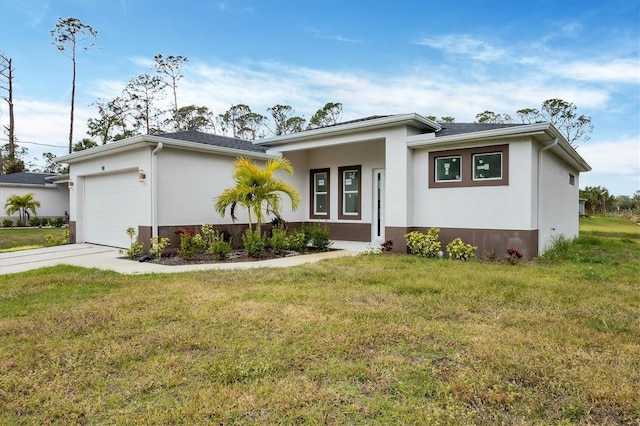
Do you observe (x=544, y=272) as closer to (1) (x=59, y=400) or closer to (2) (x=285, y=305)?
(2) (x=285, y=305)

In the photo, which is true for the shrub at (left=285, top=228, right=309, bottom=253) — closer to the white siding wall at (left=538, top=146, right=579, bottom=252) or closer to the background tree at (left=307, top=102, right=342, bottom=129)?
the white siding wall at (left=538, top=146, right=579, bottom=252)

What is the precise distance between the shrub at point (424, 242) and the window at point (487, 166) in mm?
1622

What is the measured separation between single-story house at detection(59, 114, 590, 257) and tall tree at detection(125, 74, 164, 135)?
18788 millimetres

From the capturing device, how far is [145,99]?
95.6ft

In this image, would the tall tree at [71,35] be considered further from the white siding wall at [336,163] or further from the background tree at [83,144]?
the white siding wall at [336,163]

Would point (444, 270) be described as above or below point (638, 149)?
below

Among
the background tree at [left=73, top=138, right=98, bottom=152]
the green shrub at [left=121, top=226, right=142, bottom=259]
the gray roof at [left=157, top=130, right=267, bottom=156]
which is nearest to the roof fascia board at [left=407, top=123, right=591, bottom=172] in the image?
the gray roof at [left=157, top=130, right=267, bottom=156]

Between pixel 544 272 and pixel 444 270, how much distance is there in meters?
1.85

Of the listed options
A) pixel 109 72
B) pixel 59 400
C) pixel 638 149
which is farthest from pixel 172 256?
pixel 638 149

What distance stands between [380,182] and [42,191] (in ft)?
72.9

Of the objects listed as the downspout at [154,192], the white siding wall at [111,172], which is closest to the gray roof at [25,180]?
the white siding wall at [111,172]

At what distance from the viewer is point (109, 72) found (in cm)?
2572

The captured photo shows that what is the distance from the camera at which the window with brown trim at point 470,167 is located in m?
8.44

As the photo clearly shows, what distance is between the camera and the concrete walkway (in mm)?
7582
